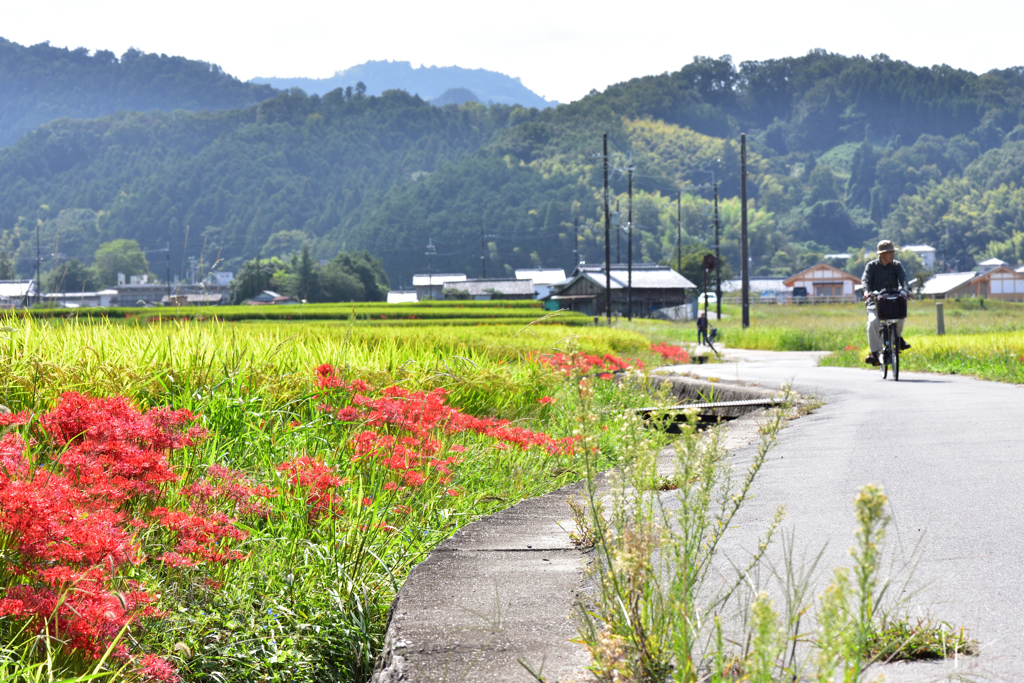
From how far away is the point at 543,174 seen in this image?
12381 centimetres

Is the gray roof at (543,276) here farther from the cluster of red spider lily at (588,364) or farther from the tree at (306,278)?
the cluster of red spider lily at (588,364)

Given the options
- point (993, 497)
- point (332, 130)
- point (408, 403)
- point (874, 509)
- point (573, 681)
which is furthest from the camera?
point (332, 130)

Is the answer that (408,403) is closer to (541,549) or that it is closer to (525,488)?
(525,488)

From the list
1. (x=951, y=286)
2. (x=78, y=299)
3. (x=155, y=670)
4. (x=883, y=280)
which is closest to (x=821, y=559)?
(x=155, y=670)

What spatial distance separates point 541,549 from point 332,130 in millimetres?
161395

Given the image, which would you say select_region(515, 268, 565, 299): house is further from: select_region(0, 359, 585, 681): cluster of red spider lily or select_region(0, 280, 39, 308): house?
select_region(0, 359, 585, 681): cluster of red spider lily

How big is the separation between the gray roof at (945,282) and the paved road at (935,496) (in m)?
100

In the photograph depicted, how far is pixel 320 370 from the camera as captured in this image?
17.2 feet

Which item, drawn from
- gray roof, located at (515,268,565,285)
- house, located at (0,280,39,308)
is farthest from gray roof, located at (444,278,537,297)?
house, located at (0,280,39,308)

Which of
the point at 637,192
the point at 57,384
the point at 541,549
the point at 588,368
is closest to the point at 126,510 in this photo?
the point at 541,549

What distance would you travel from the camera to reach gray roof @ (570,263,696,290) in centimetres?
6881

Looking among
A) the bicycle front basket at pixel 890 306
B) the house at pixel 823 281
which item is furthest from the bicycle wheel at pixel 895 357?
the house at pixel 823 281

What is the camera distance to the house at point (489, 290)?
80812mm

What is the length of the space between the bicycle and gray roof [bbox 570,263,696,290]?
55536 millimetres
